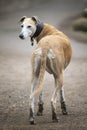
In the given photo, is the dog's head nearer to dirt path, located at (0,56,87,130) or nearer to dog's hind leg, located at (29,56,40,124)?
dog's hind leg, located at (29,56,40,124)

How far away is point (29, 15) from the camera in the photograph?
22.2 meters

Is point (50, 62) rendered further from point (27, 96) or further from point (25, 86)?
point (25, 86)

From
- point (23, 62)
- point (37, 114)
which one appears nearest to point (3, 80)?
point (23, 62)

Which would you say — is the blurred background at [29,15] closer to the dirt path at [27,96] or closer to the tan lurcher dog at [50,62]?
the dirt path at [27,96]

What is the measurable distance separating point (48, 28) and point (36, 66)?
4.13 ft

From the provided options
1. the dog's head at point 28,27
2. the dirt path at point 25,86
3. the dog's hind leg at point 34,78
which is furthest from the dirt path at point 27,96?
the dog's head at point 28,27

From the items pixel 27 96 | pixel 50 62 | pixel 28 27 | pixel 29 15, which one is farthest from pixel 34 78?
pixel 29 15

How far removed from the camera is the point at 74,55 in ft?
51.5

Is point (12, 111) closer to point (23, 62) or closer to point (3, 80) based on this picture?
point (3, 80)

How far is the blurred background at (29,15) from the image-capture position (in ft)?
56.5

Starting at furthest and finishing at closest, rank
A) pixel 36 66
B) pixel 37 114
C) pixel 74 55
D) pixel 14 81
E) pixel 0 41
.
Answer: pixel 0 41 → pixel 74 55 → pixel 14 81 → pixel 37 114 → pixel 36 66

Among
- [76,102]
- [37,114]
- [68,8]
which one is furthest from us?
[68,8]

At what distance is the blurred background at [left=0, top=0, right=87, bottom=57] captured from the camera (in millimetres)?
17219

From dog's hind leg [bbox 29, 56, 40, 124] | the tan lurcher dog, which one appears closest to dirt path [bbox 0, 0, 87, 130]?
dog's hind leg [bbox 29, 56, 40, 124]
